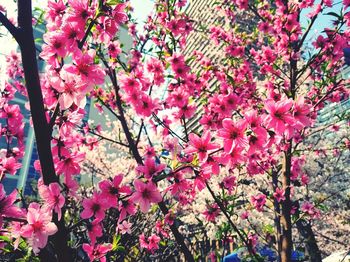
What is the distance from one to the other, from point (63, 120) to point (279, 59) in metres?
5.55

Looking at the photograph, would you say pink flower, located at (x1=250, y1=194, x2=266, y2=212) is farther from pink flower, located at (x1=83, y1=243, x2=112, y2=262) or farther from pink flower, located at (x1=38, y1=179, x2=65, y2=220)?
pink flower, located at (x1=38, y1=179, x2=65, y2=220)

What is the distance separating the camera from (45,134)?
172 centimetres

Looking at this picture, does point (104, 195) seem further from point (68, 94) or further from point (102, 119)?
point (102, 119)

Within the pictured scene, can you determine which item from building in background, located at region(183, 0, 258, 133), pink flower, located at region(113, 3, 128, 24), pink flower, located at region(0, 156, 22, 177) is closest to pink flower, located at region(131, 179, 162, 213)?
pink flower, located at region(0, 156, 22, 177)

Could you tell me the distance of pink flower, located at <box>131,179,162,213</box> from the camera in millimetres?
2014

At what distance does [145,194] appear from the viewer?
6.77 feet

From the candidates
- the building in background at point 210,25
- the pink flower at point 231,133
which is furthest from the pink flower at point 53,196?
the building in background at point 210,25

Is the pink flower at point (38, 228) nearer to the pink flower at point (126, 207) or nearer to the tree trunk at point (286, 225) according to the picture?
the pink flower at point (126, 207)

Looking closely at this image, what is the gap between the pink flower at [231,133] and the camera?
1836mm

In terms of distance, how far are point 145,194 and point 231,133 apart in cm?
74

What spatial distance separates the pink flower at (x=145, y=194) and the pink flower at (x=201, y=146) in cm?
36

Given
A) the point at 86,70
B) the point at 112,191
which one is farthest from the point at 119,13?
the point at 112,191

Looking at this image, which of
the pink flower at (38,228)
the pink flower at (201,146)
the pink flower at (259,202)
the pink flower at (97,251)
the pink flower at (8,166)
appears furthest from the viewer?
the pink flower at (259,202)

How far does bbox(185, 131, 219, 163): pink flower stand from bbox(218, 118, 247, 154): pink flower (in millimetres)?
113
